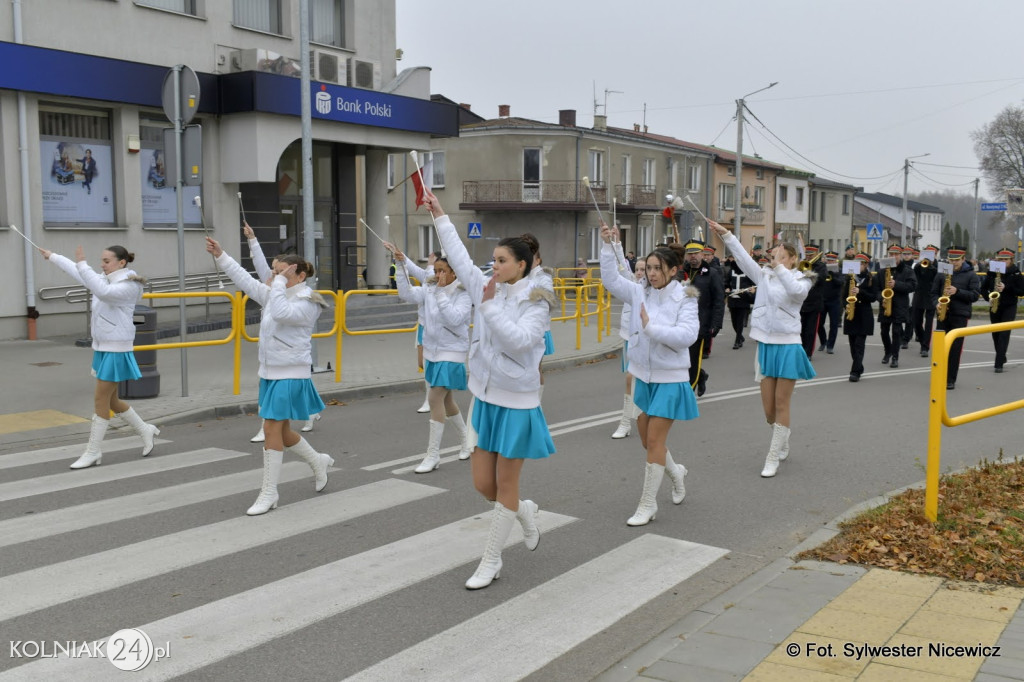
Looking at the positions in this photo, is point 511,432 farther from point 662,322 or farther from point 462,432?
point 462,432

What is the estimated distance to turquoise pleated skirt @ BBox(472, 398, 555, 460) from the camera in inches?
198

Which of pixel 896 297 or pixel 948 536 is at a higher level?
pixel 896 297

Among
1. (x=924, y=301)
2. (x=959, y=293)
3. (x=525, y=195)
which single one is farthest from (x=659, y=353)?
(x=525, y=195)

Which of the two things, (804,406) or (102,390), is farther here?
(804,406)

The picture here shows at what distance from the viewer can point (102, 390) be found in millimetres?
7746

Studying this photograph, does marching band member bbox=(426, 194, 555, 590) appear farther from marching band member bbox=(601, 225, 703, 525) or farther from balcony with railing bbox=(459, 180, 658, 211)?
balcony with railing bbox=(459, 180, 658, 211)

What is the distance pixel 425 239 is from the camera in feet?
145

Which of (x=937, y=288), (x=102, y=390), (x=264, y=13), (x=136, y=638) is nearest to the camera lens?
(x=136, y=638)

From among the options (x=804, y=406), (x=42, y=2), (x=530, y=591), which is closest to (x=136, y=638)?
(x=530, y=591)

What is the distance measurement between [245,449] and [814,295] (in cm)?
1028

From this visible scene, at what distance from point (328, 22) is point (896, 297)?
1363 cm

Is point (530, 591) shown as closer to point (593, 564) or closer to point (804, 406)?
point (593, 564)

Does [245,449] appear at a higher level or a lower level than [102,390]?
lower

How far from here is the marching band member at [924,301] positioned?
15805mm
